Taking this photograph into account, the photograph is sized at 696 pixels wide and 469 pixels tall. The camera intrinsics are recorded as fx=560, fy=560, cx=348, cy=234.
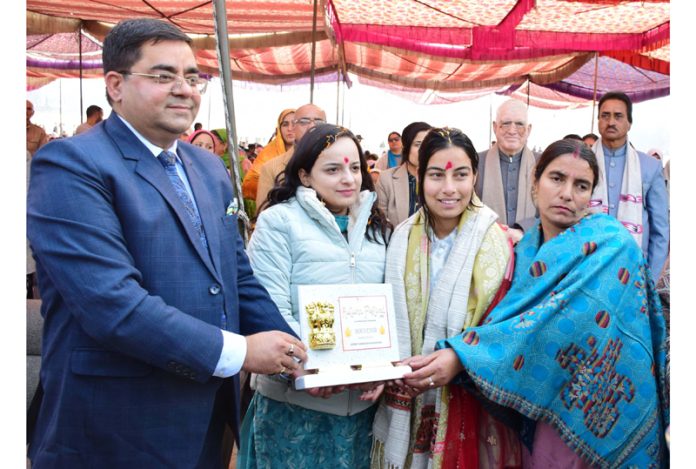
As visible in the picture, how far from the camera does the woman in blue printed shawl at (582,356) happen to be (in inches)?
77.5

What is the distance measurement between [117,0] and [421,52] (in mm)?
4979

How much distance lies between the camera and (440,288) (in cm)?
218

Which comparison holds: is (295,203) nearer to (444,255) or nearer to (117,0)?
(444,255)

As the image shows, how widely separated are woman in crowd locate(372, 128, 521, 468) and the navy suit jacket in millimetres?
797

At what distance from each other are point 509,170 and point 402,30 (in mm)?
4904

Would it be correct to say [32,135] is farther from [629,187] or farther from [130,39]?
[629,187]

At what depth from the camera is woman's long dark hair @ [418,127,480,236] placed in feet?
7.55

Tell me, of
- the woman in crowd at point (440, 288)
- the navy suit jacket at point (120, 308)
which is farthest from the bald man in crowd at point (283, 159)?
the navy suit jacket at point (120, 308)

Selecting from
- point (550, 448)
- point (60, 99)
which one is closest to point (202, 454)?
point (550, 448)

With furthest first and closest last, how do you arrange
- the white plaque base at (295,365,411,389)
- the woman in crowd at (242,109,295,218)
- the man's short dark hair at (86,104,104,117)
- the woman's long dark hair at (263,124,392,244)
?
1. the man's short dark hair at (86,104,104,117)
2. the woman in crowd at (242,109,295,218)
3. the woman's long dark hair at (263,124,392,244)
4. the white plaque base at (295,365,411,389)

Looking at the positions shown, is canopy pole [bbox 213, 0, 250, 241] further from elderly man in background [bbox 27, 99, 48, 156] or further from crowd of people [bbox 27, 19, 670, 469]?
elderly man in background [bbox 27, 99, 48, 156]

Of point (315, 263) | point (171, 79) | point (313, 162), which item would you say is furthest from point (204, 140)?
point (171, 79)

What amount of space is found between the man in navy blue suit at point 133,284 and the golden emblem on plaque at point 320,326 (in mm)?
Answer: 256

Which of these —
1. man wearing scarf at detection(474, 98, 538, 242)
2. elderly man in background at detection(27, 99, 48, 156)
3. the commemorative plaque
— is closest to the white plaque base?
the commemorative plaque
